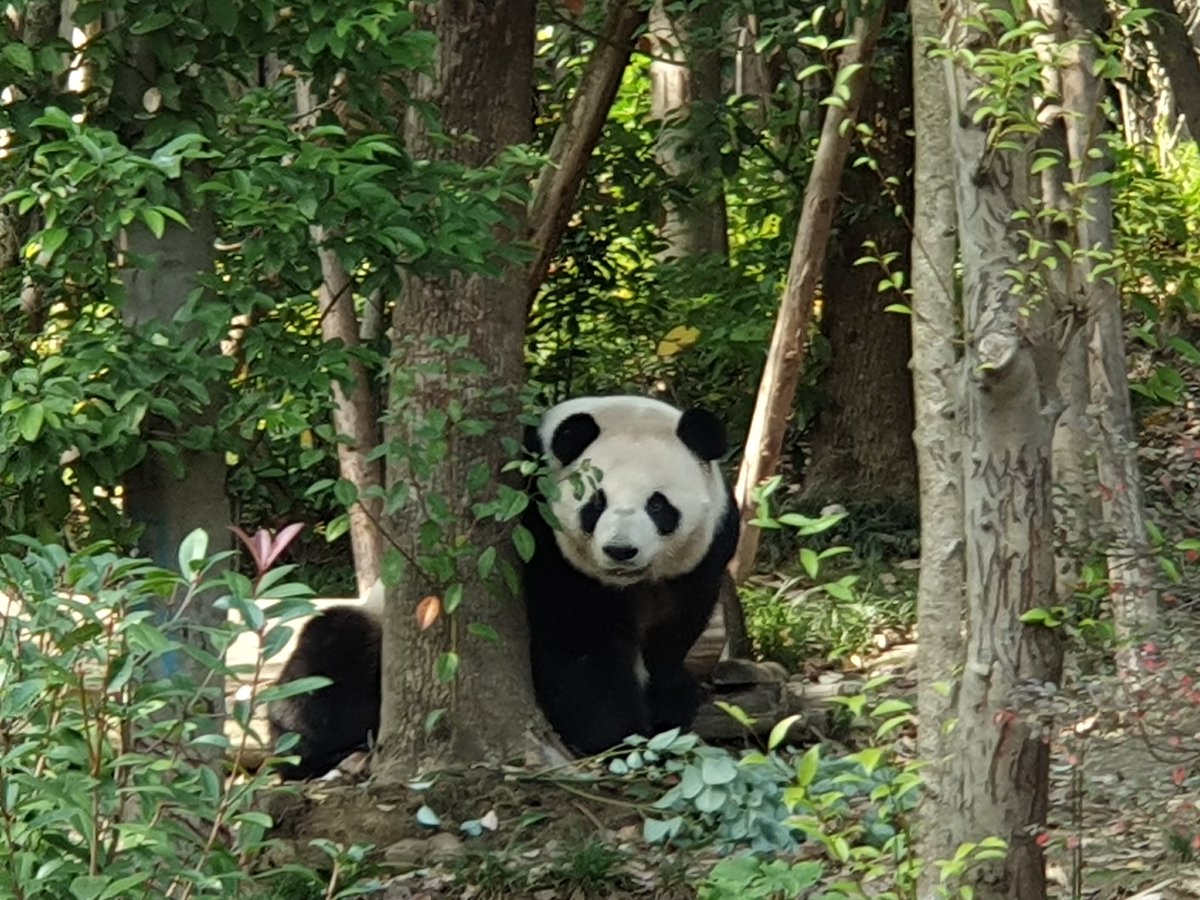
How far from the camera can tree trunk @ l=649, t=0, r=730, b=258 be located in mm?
8797

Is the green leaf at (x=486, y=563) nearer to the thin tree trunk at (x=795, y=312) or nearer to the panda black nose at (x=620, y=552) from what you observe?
the panda black nose at (x=620, y=552)

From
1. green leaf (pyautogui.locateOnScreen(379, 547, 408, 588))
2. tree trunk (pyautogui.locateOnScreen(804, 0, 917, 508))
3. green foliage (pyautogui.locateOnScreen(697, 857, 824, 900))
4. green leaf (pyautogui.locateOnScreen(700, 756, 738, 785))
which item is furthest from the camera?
tree trunk (pyautogui.locateOnScreen(804, 0, 917, 508))

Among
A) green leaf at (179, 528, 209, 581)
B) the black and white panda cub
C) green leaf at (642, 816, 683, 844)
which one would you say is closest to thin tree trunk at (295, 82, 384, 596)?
the black and white panda cub

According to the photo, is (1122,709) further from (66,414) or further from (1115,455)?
(1115,455)

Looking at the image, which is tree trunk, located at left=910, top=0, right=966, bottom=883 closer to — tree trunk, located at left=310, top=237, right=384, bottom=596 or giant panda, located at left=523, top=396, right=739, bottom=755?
giant panda, located at left=523, top=396, right=739, bottom=755

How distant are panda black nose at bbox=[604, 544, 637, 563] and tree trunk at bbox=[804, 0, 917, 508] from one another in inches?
123

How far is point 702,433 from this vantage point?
6.93 meters

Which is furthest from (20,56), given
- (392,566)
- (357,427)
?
(357,427)

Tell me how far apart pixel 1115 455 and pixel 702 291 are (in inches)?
157

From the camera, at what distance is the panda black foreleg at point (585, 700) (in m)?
6.66

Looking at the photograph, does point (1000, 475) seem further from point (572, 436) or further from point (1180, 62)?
point (1180, 62)

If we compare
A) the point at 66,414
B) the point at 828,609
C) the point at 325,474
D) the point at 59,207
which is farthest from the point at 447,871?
the point at 325,474

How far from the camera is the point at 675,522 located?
22.4ft

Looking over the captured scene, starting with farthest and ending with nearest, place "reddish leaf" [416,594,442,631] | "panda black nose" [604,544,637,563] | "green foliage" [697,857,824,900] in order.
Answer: "panda black nose" [604,544,637,563] < "reddish leaf" [416,594,442,631] < "green foliage" [697,857,824,900]
